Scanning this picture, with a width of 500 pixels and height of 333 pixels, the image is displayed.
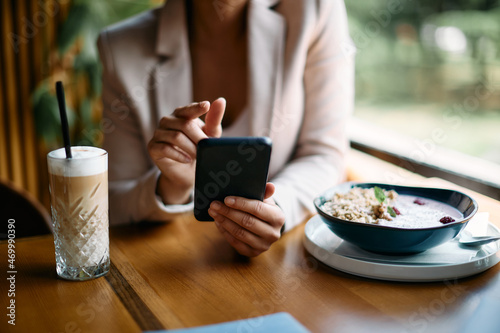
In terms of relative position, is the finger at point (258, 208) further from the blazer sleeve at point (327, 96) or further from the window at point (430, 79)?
the window at point (430, 79)

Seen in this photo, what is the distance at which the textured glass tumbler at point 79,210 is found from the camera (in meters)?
0.82

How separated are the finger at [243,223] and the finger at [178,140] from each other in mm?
151

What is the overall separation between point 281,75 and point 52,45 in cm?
192

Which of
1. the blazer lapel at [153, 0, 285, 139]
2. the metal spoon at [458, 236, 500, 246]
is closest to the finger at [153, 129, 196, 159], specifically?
the blazer lapel at [153, 0, 285, 139]

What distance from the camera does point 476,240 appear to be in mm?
881

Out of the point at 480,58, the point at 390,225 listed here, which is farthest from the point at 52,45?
the point at 390,225

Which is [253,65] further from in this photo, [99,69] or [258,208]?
[99,69]

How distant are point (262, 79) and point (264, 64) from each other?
0.05 m

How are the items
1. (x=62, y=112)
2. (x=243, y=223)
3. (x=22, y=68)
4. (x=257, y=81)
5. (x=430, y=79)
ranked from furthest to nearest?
(x=22, y=68) → (x=430, y=79) → (x=257, y=81) → (x=243, y=223) → (x=62, y=112)

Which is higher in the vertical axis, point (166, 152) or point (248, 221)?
point (166, 152)

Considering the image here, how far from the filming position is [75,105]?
9.44 feet

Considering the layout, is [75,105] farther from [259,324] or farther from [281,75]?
[259,324]

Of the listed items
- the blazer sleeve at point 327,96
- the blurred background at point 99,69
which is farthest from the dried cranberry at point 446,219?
the blurred background at point 99,69

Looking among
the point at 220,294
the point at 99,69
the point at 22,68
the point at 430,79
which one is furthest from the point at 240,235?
the point at 22,68
